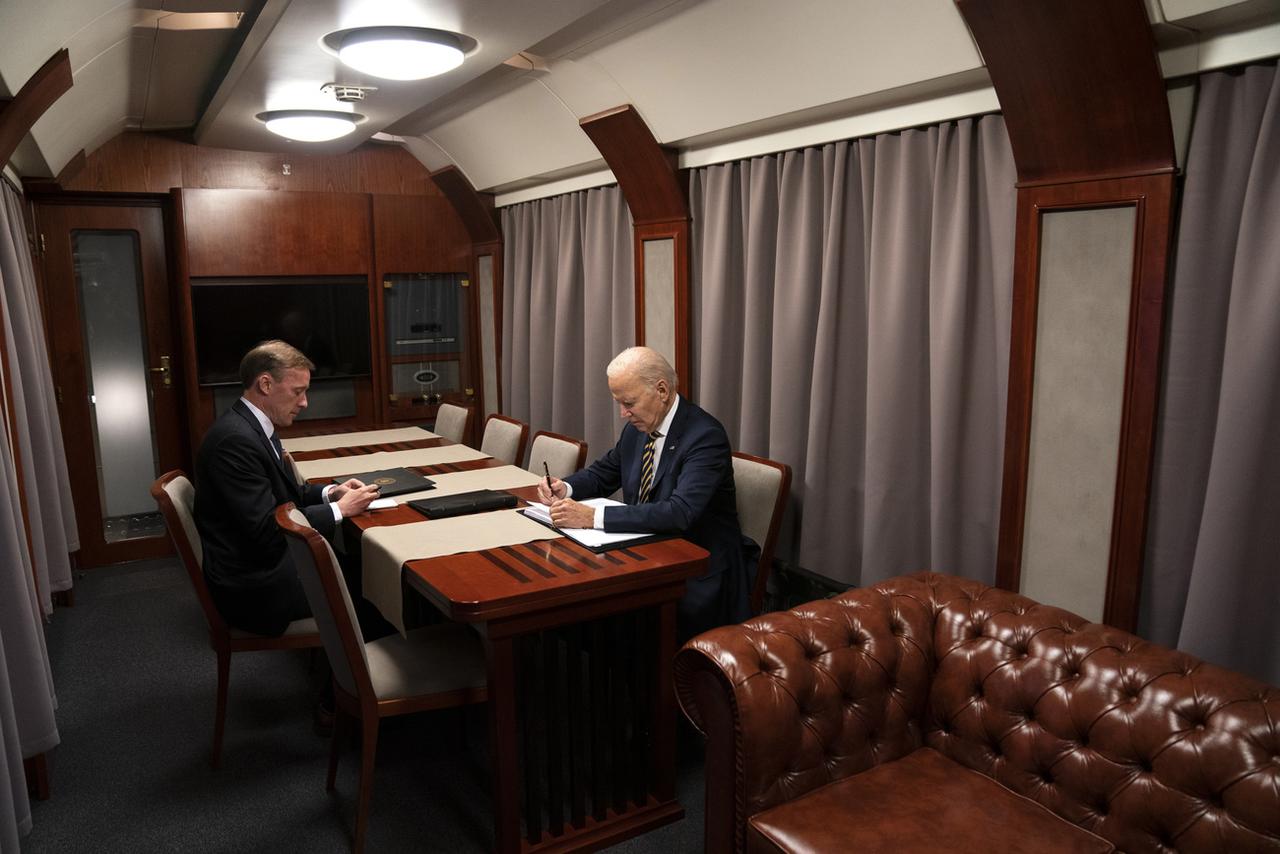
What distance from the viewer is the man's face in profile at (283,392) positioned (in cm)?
281

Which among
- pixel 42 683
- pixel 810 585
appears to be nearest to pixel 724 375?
pixel 810 585

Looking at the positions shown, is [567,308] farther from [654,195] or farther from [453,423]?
[654,195]

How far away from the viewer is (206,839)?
2316 mm

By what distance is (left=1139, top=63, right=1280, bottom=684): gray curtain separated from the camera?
1.82 meters

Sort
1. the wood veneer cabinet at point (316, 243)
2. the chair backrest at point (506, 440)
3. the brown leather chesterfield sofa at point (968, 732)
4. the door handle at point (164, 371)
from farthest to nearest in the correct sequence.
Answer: the door handle at point (164, 371) → the wood veneer cabinet at point (316, 243) → the chair backrest at point (506, 440) → the brown leather chesterfield sofa at point (968, 732)

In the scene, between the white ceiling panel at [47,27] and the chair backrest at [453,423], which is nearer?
the white ceiling panel at [47,27]

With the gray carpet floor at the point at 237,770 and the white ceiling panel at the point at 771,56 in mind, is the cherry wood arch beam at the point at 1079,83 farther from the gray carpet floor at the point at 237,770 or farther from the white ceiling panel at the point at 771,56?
the gray carpet floor at the point at 237,770

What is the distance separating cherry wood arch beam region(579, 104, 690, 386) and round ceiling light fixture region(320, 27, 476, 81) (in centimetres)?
81

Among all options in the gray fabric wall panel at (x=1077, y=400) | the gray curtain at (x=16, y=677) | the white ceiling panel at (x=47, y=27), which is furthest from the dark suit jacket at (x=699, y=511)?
the white ceiling panel at (x=47, y=27)

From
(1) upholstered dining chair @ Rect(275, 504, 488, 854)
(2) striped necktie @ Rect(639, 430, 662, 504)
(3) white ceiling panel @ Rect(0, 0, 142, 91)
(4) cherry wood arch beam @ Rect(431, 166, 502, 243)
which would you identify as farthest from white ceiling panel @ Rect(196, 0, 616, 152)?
(1) upholstered dining chair @ Rect(275, 504, 488, 854)

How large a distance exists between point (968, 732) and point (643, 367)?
139 centimetres

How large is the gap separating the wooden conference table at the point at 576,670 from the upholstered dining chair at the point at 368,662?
18 centimetres

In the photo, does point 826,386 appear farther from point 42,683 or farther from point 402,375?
point 402,375

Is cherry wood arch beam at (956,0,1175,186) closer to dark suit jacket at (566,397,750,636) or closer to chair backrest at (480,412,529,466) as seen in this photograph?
dark suit jacket at (566,397,750,636)
